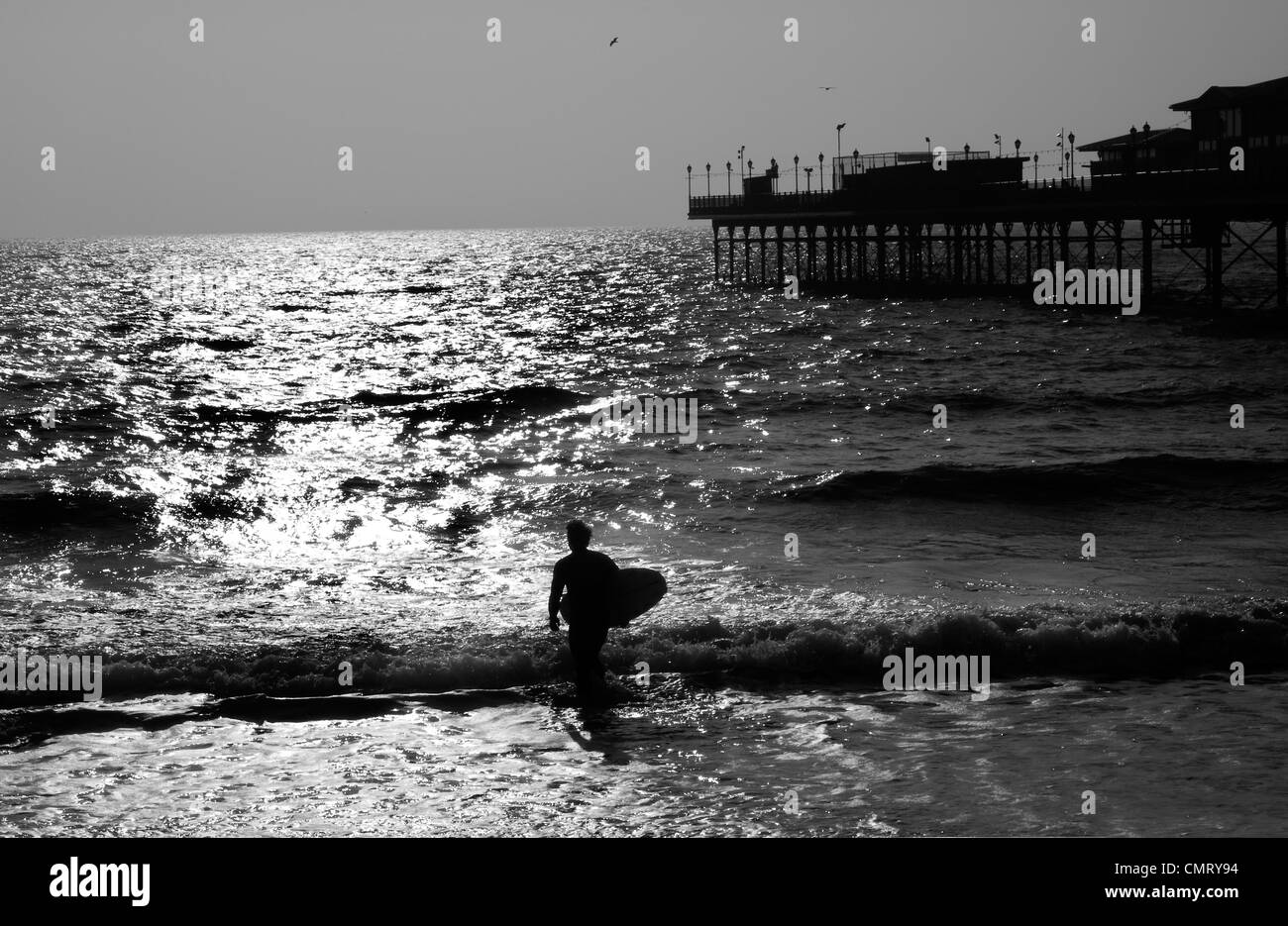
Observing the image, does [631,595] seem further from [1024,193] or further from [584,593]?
[1024,193]

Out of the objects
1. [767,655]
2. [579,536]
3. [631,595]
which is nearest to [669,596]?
[767,655]

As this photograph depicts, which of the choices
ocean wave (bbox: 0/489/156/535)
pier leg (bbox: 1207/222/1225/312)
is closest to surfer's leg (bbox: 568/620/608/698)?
ocean wave (bbox: 0/489/156/535)

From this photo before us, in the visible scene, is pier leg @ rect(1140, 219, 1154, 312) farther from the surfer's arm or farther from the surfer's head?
the surfer's arm

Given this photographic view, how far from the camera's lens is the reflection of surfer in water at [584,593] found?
32.3 ft

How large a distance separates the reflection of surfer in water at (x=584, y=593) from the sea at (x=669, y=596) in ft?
1.85

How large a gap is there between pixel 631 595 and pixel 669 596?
371 centimetres

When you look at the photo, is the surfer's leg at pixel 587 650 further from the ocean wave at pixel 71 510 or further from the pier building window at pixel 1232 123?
the pier building window at pixel 1232 123

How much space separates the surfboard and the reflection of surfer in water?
0.11m

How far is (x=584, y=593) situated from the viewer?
982cm

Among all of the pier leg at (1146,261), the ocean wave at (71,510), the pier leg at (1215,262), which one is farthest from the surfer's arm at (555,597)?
the pier leg at (1146,261)

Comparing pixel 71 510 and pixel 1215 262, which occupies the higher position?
pixel 1215 262

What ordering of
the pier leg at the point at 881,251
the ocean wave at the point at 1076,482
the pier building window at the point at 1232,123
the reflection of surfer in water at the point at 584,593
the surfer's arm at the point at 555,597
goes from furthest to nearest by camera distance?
1. the pier leg at the point at 881,251
2. the pier building window at the point at 1232,123
3. the ocean wave at the point at 1076,482
4. the reflection of surfer in water at the point at 584,593
5. the surfer's arm at the point at 555,597
